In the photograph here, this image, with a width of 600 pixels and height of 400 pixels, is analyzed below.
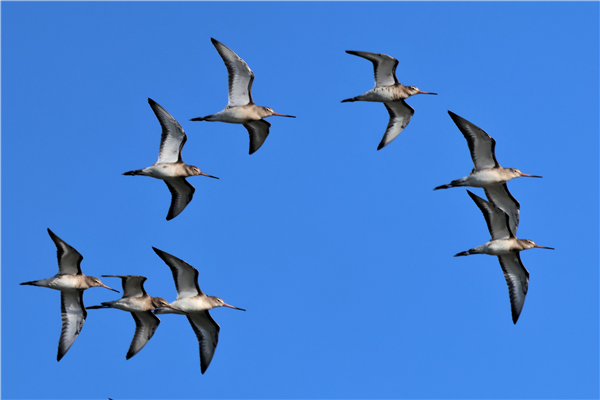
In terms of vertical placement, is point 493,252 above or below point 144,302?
above

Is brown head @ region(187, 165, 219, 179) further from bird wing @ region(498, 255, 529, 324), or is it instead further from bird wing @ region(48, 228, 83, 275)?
bird wing @ region(498, 255, 529, 324)

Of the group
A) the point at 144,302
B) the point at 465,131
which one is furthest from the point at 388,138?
the point at 144,302

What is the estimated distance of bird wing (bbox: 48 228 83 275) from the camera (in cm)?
2006

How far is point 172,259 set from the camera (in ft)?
66.9

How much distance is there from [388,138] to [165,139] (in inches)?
244

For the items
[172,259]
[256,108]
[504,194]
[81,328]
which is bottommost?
[81,328]

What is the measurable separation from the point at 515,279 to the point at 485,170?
9.54ft

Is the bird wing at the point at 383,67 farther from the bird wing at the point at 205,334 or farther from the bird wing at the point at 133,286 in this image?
the bird wing at the point at 133,286

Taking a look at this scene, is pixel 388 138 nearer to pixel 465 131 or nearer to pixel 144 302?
pixel 465 131

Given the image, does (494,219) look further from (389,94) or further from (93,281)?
(93,281)

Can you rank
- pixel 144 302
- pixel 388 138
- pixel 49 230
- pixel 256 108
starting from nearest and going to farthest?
pixel 49 230 < pixel 144 302 < pixel 256 108 < pixel 388 138

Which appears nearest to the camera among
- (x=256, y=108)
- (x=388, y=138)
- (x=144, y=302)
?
(x=144, y=302)

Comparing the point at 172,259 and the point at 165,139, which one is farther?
the point at 165,139

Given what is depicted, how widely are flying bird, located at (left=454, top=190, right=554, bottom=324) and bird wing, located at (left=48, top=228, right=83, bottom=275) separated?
9.25m
